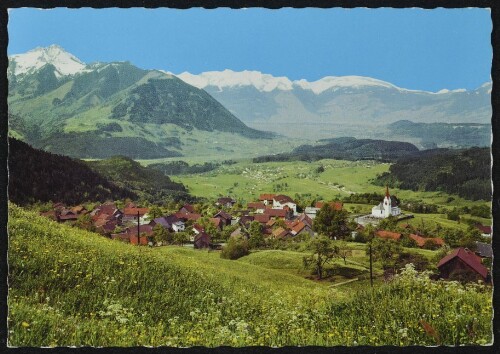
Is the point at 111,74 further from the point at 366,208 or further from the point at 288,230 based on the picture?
the point at 366,208

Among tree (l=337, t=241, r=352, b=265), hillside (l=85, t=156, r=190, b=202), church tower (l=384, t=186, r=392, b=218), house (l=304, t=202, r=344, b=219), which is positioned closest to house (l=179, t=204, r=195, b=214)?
hillside (l=85, t=156, r=190, b=202)

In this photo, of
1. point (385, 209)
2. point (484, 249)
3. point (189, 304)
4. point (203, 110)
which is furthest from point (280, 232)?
point (484, 249)

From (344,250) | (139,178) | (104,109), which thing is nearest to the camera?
(344,250)

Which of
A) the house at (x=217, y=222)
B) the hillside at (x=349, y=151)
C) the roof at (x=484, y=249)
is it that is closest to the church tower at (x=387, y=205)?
the hillside at (x=349, y=151)

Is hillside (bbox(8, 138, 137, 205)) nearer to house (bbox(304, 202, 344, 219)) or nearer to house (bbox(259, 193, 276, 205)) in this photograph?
house (bbox(259, 193, 276, 205))

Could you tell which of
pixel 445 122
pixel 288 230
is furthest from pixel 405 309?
pixel 445 122

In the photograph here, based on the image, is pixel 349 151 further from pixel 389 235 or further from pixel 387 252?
pixel 387 252
